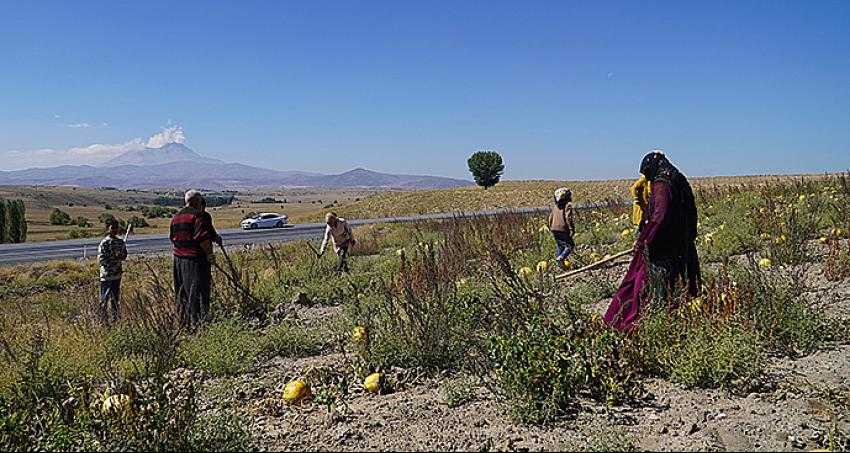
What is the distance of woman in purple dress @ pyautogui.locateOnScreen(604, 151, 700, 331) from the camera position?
551 cm

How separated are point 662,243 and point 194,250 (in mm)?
5486

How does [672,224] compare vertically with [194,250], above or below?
above

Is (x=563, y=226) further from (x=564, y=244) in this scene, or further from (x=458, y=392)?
(x=458, y=392)

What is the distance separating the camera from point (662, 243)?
18.5ft

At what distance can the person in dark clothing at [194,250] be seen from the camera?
7.94 m

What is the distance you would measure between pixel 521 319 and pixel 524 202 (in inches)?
2337

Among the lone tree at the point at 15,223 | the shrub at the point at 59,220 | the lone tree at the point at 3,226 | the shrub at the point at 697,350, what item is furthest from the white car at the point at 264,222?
the shrub at the point at 697,350

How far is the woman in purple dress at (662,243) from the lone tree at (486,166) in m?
101

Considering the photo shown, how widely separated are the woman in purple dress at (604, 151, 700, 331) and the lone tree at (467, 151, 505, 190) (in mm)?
101091

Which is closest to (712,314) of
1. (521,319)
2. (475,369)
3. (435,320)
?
(521,319)

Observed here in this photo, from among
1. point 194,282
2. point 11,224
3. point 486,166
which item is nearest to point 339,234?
point 194,282

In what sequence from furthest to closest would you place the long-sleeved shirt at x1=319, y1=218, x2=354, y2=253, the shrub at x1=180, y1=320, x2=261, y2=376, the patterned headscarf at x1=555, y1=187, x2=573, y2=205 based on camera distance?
the long-sleeved shirt at x1=319, y1=218, x2=354, y2=253 < the patterned headscarf at x1=555, y1=187, x2=573, y2=205 < the shrub at x1=180, y1=320, x2=261, y2=376

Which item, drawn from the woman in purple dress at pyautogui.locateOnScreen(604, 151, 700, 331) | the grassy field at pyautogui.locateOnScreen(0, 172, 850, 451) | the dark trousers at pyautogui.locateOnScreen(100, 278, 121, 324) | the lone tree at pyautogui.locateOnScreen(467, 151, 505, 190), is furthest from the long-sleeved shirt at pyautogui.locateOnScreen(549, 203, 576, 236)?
the lone tree at pyautogui.locateOnScreen(467, 151, 505, 190)

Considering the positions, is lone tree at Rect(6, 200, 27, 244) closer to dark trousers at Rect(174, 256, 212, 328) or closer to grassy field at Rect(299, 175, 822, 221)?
grassy field at Rect(299, 175, 822, 221)
